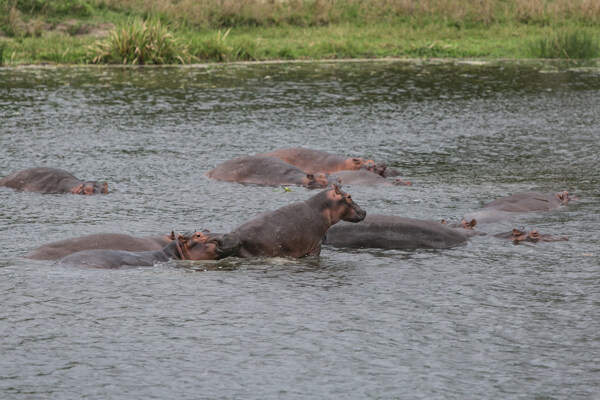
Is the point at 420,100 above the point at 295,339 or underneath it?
underneath

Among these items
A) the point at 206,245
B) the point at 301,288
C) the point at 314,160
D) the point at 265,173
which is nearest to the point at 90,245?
the point at 206,245

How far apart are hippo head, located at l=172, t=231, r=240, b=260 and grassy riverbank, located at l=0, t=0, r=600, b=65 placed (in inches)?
667

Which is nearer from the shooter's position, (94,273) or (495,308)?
(495,308)

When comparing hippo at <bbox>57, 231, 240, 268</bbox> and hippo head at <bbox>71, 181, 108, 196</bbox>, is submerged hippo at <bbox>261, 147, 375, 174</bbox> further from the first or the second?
hippo at <bbox>57, 231, 240, 268</bbox>

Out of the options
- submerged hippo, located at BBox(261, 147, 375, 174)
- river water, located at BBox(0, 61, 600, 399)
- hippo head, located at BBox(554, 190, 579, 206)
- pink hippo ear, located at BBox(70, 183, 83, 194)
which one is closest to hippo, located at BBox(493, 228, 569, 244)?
river water, located at BBox(0, 61, 600, 399)

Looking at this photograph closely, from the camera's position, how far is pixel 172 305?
21.8 feet

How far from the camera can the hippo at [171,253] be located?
294 inches

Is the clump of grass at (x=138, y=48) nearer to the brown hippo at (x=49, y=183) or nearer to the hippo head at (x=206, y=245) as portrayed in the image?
the brown hippo at (x=49, y=183)

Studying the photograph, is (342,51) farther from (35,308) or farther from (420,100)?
(35,308)

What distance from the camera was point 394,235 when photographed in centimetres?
823

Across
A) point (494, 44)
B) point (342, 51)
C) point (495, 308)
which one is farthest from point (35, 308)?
point (494, 44)

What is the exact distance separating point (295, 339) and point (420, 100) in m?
13.5

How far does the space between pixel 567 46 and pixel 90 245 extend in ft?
65.7

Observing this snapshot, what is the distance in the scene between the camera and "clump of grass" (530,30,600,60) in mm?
25359
